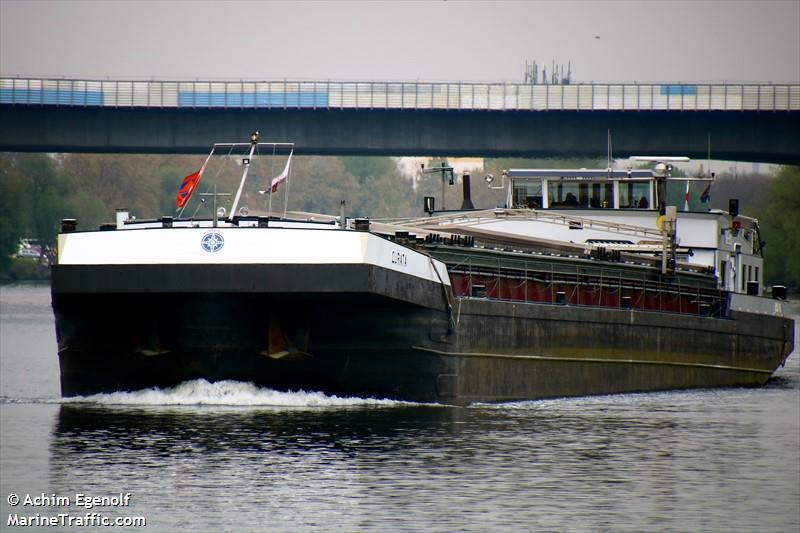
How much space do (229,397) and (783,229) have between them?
80.9 meters

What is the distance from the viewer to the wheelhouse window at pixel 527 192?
46688 millimetres

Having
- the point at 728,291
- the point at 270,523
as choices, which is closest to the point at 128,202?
the point at 728,291

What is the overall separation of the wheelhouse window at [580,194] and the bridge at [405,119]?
33.1 meters

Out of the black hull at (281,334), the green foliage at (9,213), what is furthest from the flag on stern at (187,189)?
the green foliage at (9,213)

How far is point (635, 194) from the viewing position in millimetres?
45969

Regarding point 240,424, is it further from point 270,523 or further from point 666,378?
point 666,378

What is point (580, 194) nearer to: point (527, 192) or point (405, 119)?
point (527, 192)

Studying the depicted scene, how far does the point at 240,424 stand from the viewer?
2828cm

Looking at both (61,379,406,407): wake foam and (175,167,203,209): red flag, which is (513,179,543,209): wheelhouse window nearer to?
(61,379,406,407): wake foam

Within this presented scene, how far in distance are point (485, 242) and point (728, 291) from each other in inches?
399

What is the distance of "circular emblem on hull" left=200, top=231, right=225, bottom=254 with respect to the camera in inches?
1163

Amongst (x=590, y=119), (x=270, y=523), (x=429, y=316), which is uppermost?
(x=590, y=119)

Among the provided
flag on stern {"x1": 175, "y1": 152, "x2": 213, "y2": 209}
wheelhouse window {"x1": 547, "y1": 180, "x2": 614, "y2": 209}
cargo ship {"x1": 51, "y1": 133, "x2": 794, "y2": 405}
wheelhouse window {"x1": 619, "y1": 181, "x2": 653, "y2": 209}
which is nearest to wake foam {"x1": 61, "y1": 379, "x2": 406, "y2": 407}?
cargo ship {"x1": 51, "y1": 133, "x2": 794, "y2": 405}

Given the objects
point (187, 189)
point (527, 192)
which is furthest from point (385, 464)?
point (527, 192)
